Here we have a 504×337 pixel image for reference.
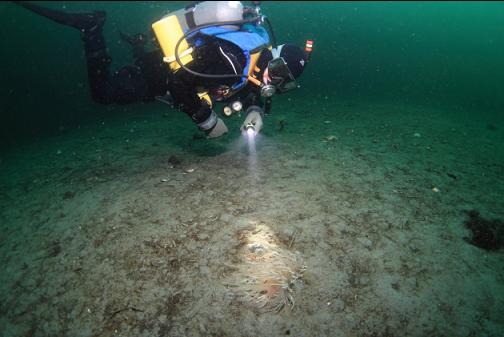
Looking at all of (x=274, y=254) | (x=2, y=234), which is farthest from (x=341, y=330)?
(x=2, y=234)

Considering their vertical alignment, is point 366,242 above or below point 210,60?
below

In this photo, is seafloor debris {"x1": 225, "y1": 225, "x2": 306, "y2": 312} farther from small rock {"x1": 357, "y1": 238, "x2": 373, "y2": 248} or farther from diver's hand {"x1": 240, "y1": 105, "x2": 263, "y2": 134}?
diver's hand {"x1": 240, "y1": 105, "x2": 263, "y2": 134}

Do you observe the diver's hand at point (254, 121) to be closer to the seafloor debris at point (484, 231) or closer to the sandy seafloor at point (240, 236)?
the sandy seafloor at point (240, 236)

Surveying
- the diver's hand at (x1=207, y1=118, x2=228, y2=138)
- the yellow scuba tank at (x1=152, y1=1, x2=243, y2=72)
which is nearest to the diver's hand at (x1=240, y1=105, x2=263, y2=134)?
the diver's hand at (x1=207, y1=118, x2=228, y2=138)

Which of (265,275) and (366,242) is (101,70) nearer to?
(265,275)

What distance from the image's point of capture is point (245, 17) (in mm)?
3613

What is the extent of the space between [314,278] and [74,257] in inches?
109

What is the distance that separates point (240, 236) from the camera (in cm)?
313

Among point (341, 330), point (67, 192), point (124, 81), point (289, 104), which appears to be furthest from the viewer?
point (289, 104)

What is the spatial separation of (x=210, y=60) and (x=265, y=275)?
2.69 meters

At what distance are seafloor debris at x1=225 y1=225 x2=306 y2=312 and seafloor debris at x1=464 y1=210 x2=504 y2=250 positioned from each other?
91.8 inches

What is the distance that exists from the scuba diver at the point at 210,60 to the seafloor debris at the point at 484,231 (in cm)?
316

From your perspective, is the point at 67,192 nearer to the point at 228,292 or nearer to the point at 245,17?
the point at 228,292

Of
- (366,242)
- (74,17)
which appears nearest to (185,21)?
(74,17)
